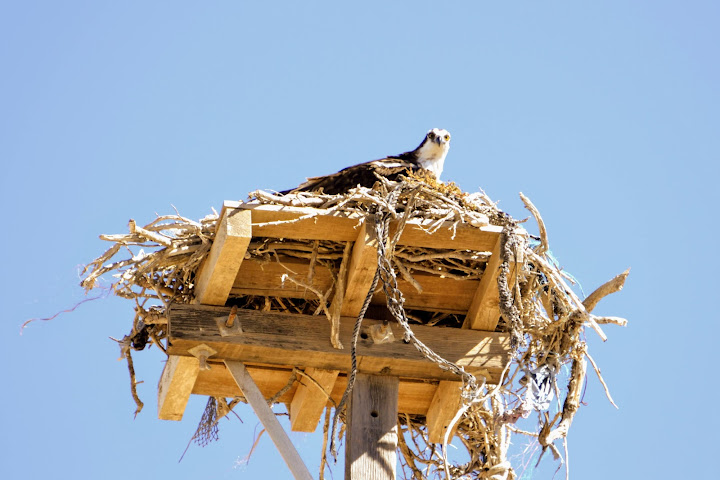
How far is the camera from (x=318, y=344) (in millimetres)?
4984

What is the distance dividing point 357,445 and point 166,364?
1.17 metres

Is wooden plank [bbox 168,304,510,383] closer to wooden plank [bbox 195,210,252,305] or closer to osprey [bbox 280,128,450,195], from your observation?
wooden plank [bbox 195,210,252,305]

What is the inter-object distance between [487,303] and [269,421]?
4.03ft

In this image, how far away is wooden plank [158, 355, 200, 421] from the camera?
5.06m

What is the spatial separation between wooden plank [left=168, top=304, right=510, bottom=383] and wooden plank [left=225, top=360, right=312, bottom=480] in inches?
2.7

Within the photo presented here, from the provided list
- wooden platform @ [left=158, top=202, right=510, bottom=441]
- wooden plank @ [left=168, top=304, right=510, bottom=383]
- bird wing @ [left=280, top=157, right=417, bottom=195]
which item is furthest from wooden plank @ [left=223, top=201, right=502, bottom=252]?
bird wing @ [left=280, top=157, right=417, bottom=195]

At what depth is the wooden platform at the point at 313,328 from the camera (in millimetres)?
4730

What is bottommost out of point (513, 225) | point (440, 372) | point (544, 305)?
point (440, 372)

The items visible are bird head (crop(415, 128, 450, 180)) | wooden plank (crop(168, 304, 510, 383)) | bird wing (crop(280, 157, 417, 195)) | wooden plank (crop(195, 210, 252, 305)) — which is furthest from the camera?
bird head (crop(415, 128, 450, 180))

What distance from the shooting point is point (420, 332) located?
521 centimetres

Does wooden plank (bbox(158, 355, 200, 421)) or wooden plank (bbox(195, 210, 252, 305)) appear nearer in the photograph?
wooden plank (bbox(195, 210, 252, 305))

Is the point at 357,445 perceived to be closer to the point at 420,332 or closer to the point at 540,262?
the point at 420,332

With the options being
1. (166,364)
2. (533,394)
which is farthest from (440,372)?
(166,364)

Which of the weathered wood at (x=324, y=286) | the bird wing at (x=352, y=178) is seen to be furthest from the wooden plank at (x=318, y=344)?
the bird wing at (x=352, y=178)
